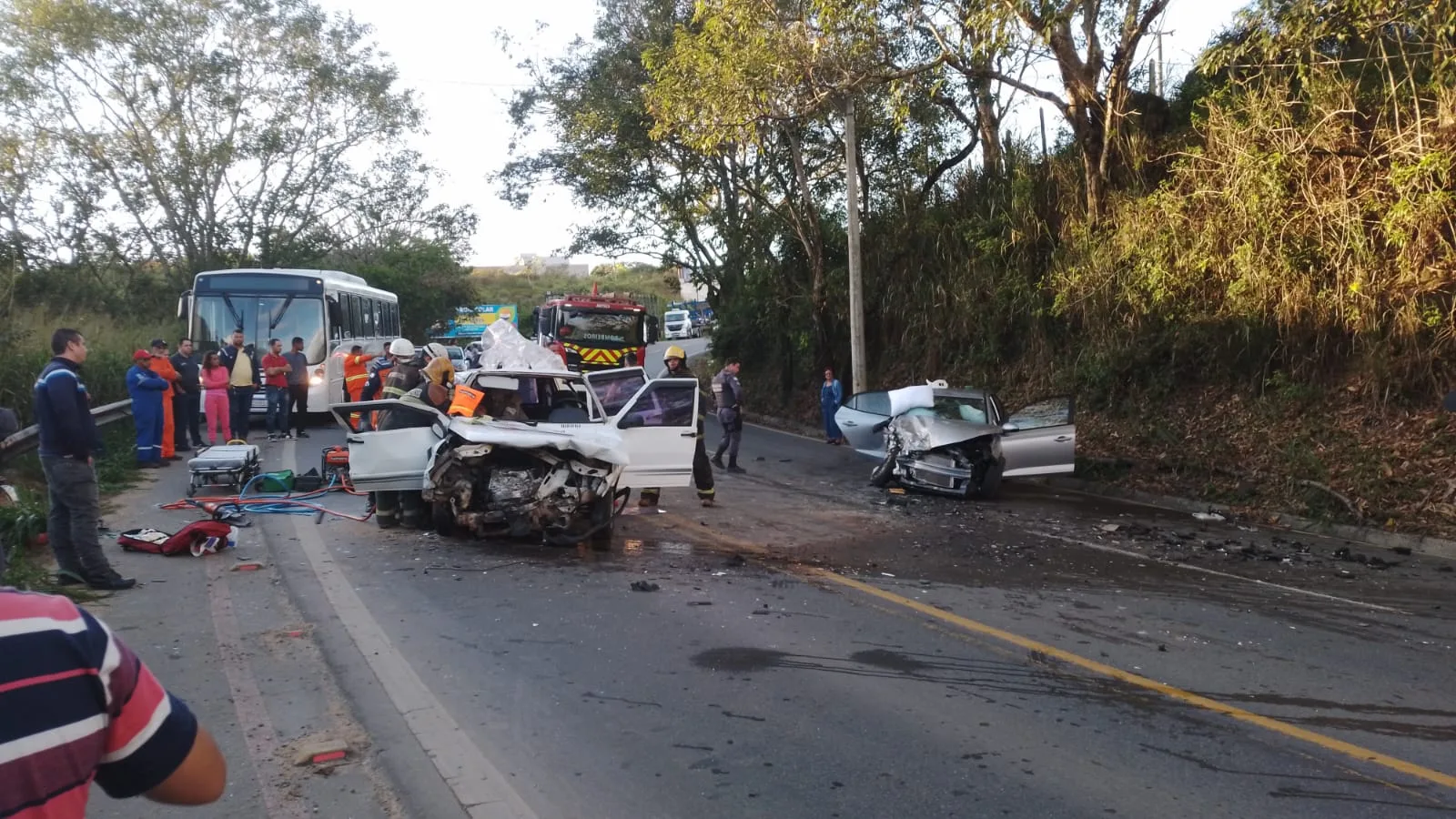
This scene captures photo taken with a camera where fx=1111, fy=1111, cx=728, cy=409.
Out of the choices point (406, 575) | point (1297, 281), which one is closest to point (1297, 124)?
point (1297, 281)

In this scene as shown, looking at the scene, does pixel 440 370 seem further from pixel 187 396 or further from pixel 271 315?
pixel 271 315

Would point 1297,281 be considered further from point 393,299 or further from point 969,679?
point 393,299

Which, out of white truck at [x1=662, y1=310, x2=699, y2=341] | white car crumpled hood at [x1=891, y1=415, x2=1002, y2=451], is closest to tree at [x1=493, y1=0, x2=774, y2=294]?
white car crumpled hood at [x1=891, y1=415, x2=1002, y2=451]

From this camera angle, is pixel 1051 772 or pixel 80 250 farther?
pixel 80 250

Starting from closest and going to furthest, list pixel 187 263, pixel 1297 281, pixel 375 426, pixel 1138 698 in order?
pixel 1138 698, pixel 375 426, pixel 1297 281, pixel 187 263

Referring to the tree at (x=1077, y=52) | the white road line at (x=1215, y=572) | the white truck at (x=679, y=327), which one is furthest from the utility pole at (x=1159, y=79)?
the white truck at (x=679, y=327)

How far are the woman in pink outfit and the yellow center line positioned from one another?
11.1 meters

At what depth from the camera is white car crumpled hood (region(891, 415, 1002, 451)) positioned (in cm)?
1374

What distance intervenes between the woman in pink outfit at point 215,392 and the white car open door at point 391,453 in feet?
24.9

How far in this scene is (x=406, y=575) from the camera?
870 centimetres

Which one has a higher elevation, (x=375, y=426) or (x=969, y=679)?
(x=375, y=426)

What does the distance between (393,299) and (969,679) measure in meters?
27.0

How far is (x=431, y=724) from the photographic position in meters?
5.41

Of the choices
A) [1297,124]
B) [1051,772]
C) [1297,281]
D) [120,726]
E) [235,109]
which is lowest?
[1051,772]
